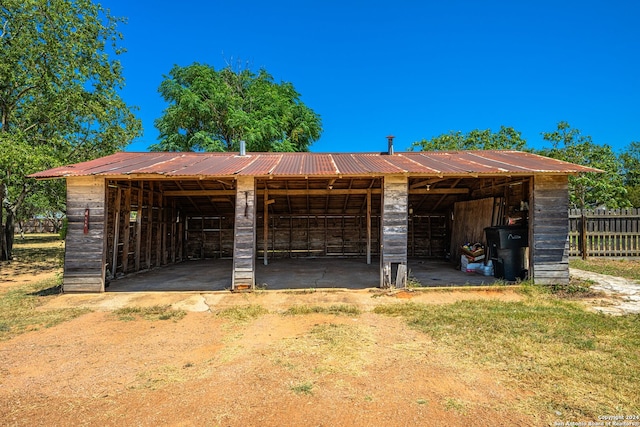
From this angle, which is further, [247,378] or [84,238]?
[84,238]

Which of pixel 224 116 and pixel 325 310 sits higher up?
pixel 224 116

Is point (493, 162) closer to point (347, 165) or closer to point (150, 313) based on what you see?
point (347, 165)

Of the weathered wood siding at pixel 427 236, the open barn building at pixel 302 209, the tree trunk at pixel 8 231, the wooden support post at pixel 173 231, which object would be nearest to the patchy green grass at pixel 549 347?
the open barn building at pixel 302 209

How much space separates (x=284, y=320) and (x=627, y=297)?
23.9 ft

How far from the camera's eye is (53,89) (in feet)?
45.8

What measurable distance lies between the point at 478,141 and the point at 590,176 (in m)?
7.60

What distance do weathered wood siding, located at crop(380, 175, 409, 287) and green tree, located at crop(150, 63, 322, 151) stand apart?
13.2 meters

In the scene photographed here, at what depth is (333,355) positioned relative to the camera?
186 inches

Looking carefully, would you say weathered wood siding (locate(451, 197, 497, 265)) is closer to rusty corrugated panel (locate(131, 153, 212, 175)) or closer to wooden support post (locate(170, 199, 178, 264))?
rusty corrugated panel (locate(131, 153, 212, 175))

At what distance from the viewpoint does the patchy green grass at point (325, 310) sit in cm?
694

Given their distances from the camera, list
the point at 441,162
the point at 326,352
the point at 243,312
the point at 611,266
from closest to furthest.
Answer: the point at 326,352 < the point at 243,312 < the point at 441,162 < the point at 611,266

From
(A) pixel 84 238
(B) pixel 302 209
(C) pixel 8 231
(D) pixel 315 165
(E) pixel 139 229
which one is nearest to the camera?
(A) pixel 84 238

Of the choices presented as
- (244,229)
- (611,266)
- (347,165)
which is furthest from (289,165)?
(611,266)

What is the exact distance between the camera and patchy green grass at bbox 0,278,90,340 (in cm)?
611
